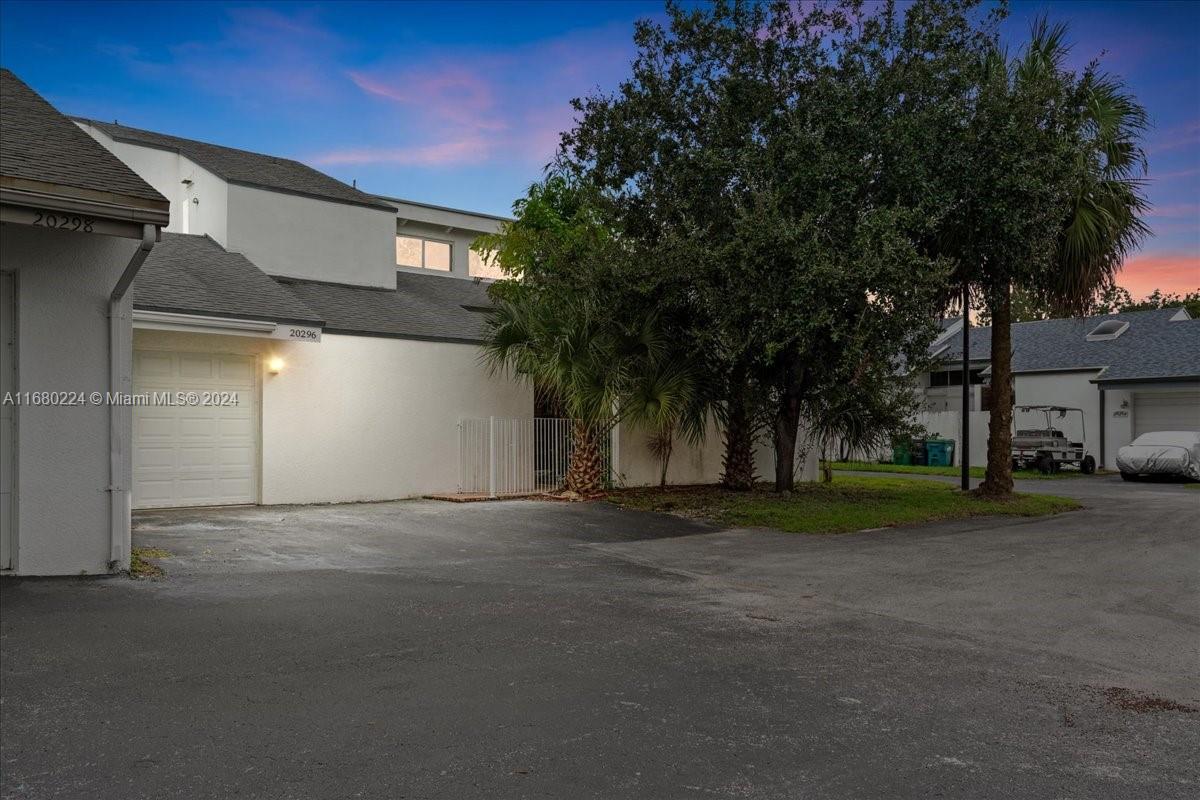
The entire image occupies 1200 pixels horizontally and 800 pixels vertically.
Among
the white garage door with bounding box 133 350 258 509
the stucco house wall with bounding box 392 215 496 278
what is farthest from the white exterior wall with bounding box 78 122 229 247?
the stucco house wall with bounding box 392 215 496 278

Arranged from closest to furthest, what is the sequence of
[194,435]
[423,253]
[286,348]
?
[194,435]
[286,348]
[423,253]

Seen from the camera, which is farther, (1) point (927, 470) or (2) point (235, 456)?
(1) point (927, 470)

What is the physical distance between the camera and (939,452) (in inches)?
1314

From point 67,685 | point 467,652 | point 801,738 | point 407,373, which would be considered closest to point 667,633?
point 467,652

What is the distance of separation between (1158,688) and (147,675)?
252 inches

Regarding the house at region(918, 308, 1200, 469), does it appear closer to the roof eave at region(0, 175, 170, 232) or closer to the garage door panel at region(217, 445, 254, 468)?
the garage door panel at region(217, 445, 254, 468)

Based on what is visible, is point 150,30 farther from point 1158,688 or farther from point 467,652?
point 1158,688

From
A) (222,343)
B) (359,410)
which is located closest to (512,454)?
(359,410)

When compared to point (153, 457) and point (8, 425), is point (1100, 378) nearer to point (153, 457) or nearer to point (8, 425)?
point (153, 457)

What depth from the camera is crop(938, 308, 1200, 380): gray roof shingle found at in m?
30.6

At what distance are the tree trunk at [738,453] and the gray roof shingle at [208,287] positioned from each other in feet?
26.5

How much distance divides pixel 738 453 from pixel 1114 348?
22365 mm

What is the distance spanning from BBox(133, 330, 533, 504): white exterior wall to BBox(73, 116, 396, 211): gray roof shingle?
16.9 feet

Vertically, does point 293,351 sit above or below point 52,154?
below
